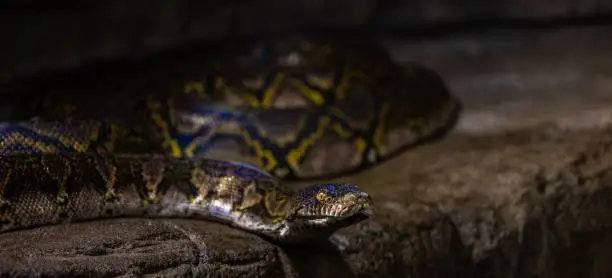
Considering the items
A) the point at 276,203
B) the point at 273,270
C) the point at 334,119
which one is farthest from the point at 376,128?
the point at 273,270

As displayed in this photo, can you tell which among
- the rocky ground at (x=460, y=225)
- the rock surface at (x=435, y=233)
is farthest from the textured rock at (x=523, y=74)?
the rock surface at (x=435, y=233)

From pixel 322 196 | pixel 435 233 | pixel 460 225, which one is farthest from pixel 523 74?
pixel 322 196

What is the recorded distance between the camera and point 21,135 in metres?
4.44

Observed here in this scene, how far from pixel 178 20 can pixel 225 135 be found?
8.66ft

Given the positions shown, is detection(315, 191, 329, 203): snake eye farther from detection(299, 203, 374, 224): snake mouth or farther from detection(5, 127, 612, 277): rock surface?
detection(5, 127, 612, 277): rock surface

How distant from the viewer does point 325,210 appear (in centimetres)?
388

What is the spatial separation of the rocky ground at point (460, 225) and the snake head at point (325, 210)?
15 cm

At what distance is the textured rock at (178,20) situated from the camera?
6.97m

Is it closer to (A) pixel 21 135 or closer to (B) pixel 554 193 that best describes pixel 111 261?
(A) pixel 21 135

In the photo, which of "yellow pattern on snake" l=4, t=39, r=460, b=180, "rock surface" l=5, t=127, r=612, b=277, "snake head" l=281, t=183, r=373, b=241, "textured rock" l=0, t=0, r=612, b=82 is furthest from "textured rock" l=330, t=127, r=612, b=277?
"textured rock" l=0, t=0, r=612, b=82

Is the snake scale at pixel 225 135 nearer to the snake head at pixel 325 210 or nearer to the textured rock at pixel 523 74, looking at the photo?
the snake head at pixel 325 210

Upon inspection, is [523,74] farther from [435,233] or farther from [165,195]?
[165,195]

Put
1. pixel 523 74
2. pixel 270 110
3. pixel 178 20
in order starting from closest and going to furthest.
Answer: pixel 270 110
pixel 178 20
pixel 523 74

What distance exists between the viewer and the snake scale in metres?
4.09
